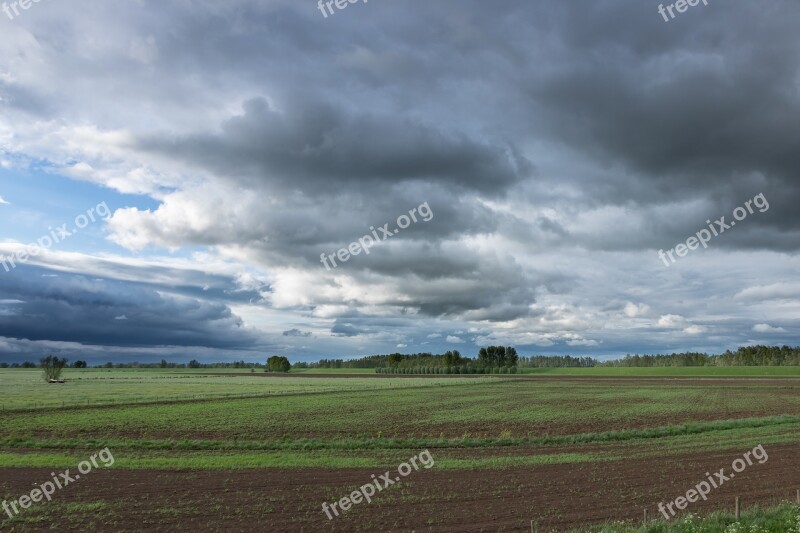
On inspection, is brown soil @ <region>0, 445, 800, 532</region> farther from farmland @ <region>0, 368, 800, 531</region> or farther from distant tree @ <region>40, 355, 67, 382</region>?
distant tree @ <region>40, 355, 67, 382</region>

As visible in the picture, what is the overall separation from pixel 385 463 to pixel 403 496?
786 cm

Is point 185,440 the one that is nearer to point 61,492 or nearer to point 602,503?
point 61,492

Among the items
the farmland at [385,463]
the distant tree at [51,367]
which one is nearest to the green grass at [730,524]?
the farmland at [385,463]

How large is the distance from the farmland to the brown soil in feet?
0.28

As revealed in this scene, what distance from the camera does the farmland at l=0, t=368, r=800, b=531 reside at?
790 inches

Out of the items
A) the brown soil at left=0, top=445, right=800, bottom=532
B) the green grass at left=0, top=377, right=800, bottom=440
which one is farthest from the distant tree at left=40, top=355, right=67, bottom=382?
the brown soil at left=0, top=445, right=800, bottom=532

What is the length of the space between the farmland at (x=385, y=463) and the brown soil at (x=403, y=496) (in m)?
0.09

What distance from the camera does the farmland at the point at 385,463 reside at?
2008cm

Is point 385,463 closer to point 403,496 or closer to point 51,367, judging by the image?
point 403,496

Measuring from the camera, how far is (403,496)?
903 inches

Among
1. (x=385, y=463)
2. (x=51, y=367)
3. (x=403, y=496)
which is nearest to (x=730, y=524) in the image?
(x=403, y=496)

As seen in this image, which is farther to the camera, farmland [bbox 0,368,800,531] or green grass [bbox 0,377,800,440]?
green grass [bbox 0,377,800,440]

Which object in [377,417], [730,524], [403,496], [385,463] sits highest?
[730,524]

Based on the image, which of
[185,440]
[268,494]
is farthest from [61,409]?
[268,494]
